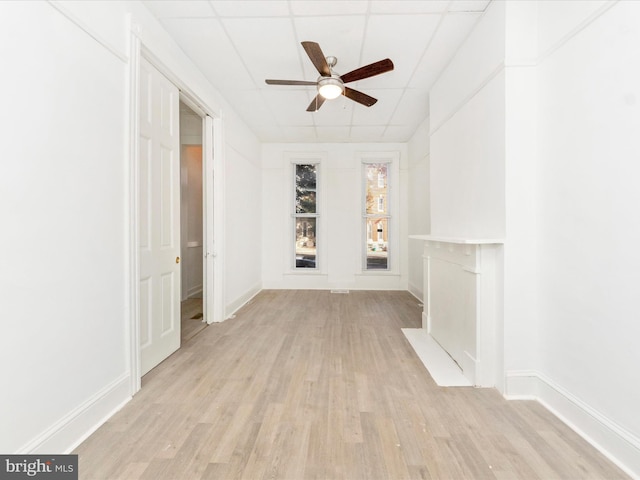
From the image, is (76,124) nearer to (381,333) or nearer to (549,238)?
(549,238)

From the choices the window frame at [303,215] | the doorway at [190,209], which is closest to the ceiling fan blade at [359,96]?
the window frame at [303,215]

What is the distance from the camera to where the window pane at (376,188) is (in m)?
6.19

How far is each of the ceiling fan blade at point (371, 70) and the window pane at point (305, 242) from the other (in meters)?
3.74

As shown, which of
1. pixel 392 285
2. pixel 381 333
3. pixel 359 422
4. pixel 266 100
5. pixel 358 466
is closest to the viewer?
pixel 358 466

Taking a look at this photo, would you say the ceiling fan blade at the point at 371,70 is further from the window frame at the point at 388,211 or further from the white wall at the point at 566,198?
the window frame at the point at 388,211

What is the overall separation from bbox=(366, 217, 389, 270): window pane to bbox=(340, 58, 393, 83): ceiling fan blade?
368 cm

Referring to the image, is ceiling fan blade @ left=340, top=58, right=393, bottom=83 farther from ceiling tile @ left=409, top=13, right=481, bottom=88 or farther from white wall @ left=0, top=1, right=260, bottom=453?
white wall @ left=0, top=1, right=260, bottom=453

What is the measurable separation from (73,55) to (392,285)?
554 cm

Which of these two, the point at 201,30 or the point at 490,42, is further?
the point at 201,30

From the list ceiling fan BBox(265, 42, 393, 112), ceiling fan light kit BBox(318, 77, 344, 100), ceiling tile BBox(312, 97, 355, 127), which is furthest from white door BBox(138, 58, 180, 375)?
ceiling tile BBox(312, 97, 355, 127)

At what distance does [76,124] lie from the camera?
1.66 meters

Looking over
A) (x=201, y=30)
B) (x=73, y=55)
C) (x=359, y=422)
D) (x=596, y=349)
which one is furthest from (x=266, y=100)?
(x=596, y=349)

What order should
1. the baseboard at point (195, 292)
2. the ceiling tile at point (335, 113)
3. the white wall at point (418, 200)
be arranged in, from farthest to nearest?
the baseboard at point (195, 292) → the white wall at point (418, 200) → the ceiling tile at point (335, 113)

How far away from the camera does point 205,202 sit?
3789 millimetres
